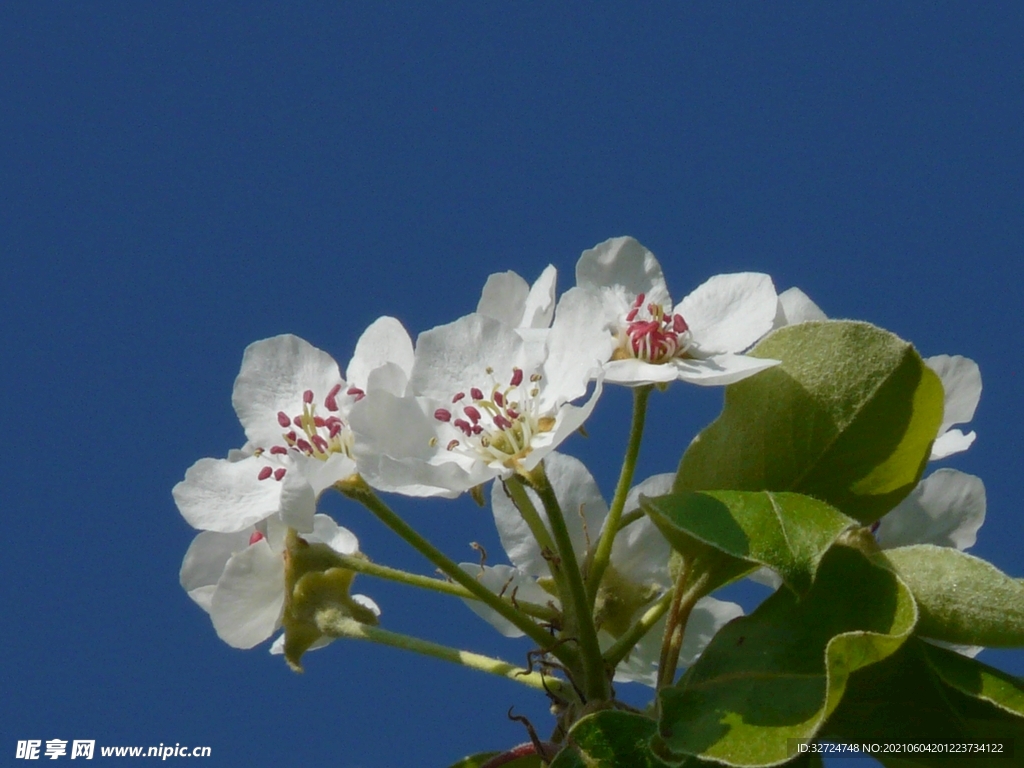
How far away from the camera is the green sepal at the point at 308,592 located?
1465 mm

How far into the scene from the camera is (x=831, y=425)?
139cm

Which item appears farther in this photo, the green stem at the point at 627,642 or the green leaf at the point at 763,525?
the green stem at the point at 627,642

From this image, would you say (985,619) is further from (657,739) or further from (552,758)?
(552,758)

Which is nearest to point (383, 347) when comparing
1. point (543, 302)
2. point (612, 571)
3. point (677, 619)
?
point (543, 302)

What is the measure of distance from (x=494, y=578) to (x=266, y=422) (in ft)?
1.36

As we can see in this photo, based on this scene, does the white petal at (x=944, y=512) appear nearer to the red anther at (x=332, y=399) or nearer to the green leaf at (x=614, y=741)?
the green leaf at (x=614, y=741)

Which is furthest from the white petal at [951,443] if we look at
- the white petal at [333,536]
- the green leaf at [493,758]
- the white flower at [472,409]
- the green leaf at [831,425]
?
the white petal at [333,536]

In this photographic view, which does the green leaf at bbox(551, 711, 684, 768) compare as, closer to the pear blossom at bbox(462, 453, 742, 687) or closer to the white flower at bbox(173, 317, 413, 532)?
the pear blossom at bbox(462, 453, 742, 687)

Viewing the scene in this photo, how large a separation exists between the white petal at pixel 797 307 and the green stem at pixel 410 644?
0.62m

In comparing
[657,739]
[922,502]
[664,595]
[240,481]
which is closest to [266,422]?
[240,481]

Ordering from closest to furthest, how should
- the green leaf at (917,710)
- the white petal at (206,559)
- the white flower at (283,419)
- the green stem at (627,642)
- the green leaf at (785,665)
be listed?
the green leaf at (785,665), the green leaf at (917,710), the green stem at (627,642), the white flower at (283,419), the white petal at (206,559)

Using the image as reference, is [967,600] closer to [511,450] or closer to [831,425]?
[831,425]

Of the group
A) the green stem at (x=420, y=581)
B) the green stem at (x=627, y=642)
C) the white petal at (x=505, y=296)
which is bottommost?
the green stem at (x=627, y=642)

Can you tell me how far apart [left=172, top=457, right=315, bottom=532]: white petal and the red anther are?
0.41ft
